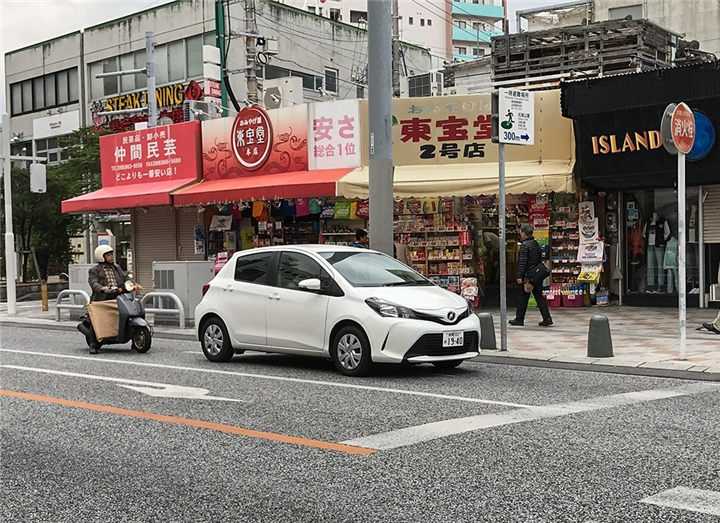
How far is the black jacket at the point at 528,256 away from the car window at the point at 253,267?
585 cm

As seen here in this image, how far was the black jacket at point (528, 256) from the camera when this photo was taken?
16.0 m

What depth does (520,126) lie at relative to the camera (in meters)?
12.8

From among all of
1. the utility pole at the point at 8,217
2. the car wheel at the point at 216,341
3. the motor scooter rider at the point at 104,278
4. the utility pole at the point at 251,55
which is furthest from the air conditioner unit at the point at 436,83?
the car wheel at the point at 216,341

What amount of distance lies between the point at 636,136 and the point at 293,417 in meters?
12.4

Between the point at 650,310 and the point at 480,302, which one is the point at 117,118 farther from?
the point at 650,310

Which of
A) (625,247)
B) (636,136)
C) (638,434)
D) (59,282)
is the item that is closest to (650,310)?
(625,247)

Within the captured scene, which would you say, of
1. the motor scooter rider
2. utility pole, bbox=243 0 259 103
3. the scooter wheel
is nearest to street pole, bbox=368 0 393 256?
the scooter wheel

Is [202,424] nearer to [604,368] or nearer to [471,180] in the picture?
[604,368]

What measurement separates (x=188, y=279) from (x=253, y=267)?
7.03 m

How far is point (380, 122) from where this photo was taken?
583 inches

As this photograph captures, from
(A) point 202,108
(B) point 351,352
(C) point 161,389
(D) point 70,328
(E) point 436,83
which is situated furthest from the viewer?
(E) point 436,83

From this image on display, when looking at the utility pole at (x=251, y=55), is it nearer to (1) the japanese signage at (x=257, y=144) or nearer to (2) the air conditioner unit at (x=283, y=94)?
(2) the air conditioner unit at (x=283, y=94)

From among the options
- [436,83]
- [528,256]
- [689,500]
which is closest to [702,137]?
[528,256]

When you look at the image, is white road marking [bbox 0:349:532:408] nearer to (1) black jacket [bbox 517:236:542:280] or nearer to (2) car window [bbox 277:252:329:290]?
(2) car window [bbox 277:252:329:290]
